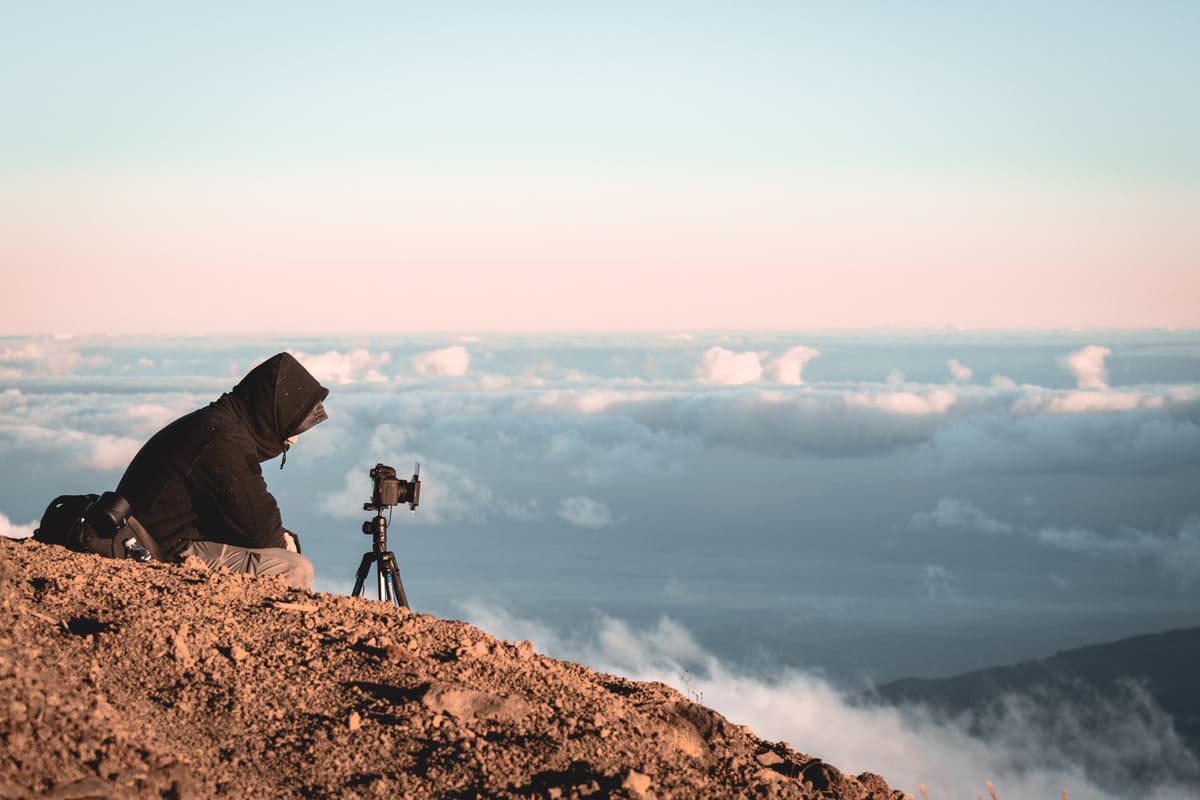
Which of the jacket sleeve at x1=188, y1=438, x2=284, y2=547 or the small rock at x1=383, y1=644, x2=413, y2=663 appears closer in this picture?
the small rock at x1=383, y1=644, x2=413, y2=663

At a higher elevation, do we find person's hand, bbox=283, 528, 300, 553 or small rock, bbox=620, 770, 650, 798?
person's hand, bbox=283, 528, 300, 553

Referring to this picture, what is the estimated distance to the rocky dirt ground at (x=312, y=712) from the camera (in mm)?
6316

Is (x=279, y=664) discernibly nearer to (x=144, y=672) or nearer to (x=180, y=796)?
(x=144, y=672)

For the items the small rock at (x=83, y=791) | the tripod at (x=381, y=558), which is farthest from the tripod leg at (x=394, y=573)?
the small rock at (x=83, y=791)

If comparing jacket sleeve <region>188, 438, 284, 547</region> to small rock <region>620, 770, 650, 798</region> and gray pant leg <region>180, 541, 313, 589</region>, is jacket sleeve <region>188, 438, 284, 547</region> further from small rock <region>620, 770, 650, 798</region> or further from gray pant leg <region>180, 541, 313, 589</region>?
small rock <region>620, 770, 650, 798</region>

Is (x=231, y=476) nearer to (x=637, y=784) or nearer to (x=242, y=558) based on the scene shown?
(x=242, y=558)

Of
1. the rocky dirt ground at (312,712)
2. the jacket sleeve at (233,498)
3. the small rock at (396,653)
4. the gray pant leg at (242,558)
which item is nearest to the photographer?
the rocky dirt ground at (312,712)

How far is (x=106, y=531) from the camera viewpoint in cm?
957

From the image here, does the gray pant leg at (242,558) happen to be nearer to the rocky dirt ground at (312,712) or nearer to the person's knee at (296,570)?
the person's knee at (296,570)

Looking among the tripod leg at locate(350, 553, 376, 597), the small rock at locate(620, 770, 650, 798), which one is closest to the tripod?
the tripod leg at locate(350, 553, 376, 597)

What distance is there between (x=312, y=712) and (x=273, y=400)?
336 centimetres

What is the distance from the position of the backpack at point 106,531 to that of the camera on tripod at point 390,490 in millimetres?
1606

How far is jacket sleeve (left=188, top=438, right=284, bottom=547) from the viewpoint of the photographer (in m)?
9.33

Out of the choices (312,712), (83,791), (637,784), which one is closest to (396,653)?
(312,712)
